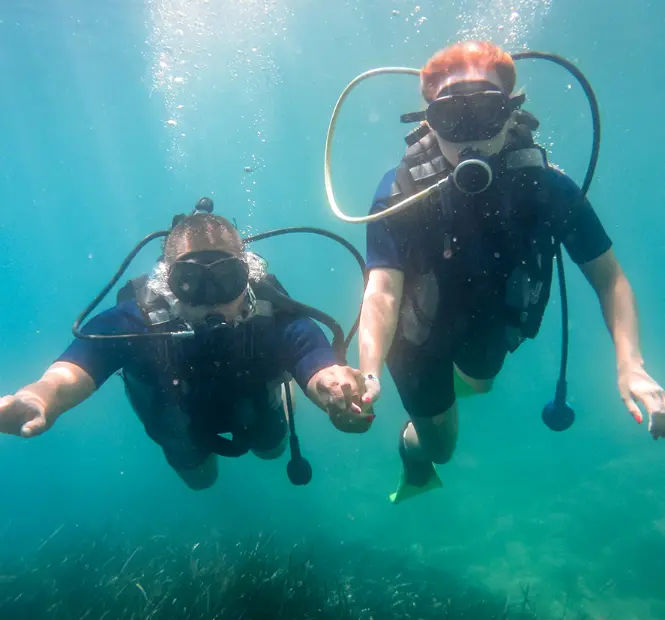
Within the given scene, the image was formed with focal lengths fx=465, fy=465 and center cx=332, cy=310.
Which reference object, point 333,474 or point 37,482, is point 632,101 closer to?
point 333,474

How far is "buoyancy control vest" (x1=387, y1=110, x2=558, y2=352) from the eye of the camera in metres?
3.13

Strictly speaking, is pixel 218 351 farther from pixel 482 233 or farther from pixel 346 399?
pixel 482 233

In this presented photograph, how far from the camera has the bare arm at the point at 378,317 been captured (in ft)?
8.80

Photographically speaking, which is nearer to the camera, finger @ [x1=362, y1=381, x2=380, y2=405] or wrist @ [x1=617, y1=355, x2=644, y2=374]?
finger @ [x1=362, y1=381, x2=380, y2=405]

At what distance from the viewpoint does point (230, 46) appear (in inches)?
1009

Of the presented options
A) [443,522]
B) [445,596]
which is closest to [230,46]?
[443,522]

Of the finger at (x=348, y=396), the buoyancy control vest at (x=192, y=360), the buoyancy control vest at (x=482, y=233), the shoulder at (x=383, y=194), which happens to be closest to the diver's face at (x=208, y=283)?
the buoyancy control vest at (x=192, y=360)

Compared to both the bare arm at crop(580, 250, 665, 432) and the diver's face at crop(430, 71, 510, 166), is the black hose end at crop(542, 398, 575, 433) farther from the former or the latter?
the diver's face at crop(430, 71, 510, 166)

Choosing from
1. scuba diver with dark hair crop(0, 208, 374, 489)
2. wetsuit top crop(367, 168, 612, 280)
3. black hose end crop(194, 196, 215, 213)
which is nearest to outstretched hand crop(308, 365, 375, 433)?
scuba diver with dark hair crop(0, 208, 374, 489)

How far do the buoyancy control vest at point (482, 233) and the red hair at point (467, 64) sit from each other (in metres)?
0.31

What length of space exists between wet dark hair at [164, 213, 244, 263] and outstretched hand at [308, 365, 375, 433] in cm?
170

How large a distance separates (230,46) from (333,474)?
76.5ft

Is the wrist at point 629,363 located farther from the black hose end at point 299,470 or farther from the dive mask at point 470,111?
the black hose end at point 299,470

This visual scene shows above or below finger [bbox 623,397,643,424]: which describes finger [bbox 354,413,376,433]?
above
